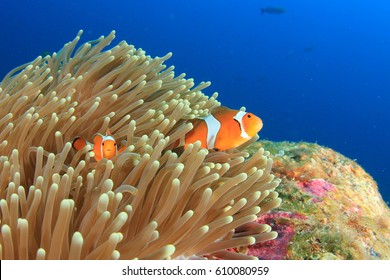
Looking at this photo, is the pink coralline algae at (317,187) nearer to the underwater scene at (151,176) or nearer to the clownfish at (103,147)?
the underwater scene at (151,176)

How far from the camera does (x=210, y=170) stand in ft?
6.13

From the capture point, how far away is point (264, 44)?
3076 inches

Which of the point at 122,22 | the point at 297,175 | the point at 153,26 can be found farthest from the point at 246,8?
the point at 297,175

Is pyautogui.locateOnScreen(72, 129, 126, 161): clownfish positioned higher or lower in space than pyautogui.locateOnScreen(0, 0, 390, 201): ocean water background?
lower

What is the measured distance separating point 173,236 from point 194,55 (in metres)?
81.1

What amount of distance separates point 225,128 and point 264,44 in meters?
80.0

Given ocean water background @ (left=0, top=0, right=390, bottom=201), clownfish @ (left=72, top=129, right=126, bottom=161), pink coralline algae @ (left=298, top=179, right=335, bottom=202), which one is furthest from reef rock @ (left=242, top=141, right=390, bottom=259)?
ocean water background @ (left=0, top=0, right=390, bottom=201)

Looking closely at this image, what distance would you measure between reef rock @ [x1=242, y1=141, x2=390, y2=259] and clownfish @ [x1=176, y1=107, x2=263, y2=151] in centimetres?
60

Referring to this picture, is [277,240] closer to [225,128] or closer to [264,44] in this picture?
[225,128]

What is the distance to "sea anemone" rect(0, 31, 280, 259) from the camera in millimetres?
1430

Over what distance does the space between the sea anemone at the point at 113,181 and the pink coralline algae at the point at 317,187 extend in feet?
1.75

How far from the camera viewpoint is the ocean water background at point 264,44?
66312 mm

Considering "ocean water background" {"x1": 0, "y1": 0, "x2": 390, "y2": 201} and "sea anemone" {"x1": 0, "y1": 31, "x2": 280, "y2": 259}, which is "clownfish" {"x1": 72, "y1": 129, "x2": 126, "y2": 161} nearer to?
"sea anemone" {"x1": 0, "y1": 31, "x2": 280, "y2": 259}
